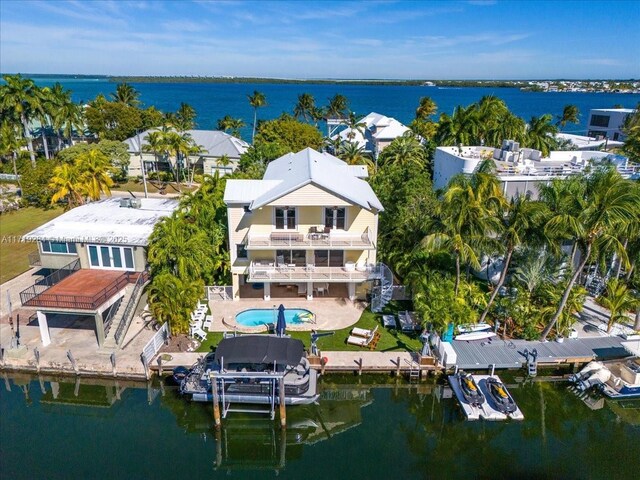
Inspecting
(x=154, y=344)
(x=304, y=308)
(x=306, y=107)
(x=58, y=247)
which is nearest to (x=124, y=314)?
(x=154, y=344)

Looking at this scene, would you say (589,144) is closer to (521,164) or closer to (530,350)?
(521,164)

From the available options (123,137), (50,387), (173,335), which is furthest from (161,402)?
(123,137)

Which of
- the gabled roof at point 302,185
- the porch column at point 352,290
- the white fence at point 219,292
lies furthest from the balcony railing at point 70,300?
the porch column at point 352,290

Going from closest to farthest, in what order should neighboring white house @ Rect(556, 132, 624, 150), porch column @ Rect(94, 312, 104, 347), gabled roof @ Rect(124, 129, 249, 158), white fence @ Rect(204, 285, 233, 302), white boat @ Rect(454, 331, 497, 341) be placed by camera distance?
porch column @ Rect(94, 312, 104, 347) < white boat @ Rect(454, 331, 497, 341) < white fence @ Rect(204, 285, 233, 302) < neighboring white house @ Rect(556, 132, 624, 150) < gabled roof @ Rect(124, 129, 249, 158)

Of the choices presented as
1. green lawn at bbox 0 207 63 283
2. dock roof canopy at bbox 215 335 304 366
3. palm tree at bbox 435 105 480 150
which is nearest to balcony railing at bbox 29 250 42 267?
green lawn at bbox 0 207 63 283

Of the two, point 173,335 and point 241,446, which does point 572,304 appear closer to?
point 241,446

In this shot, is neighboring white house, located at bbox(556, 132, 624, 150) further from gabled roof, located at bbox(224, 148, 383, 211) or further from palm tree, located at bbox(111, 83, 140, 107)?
palm tree, located at bbox(111, 83, 140, 107)
